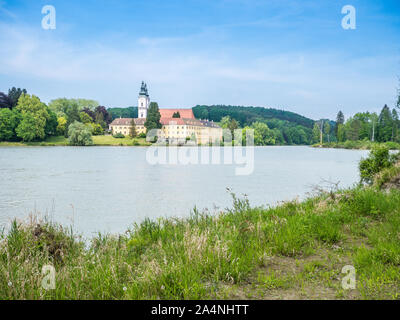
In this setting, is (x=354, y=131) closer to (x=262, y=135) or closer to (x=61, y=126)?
(x=262, y=135)

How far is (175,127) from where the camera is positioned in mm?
143750

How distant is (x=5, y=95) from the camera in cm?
9938

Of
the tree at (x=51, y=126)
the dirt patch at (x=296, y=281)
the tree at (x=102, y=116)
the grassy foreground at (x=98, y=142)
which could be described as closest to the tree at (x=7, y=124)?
the grassy foreground at (x=98, y=142)

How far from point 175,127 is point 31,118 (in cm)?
6679

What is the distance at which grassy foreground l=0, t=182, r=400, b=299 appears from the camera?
3.73m

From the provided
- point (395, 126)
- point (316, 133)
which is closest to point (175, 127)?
point (316, 133)

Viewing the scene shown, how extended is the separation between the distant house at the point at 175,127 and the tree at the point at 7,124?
41.7m

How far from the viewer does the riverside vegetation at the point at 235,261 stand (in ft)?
12.3

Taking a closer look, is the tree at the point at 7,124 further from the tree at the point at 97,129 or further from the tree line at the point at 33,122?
the tree at the point at 97,129

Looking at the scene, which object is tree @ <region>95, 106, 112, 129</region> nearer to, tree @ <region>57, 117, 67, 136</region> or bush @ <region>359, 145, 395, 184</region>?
tree @ <region>57, 117, 67, 136</region>

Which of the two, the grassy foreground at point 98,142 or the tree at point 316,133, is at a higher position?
the tree at point 316,133

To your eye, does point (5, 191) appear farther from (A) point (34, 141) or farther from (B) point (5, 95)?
(B) point (5, 95)
